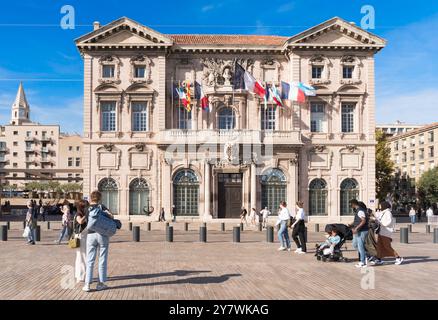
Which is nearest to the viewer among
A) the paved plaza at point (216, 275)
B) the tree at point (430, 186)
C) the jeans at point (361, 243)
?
the paved plaza at point (216, 275)

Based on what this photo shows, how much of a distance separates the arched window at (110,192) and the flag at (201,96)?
832 cm

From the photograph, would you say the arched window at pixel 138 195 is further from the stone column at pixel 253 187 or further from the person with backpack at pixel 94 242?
the person with backpack at pixel 94 242

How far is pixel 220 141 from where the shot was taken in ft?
113

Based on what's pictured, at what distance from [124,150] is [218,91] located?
7.83 m

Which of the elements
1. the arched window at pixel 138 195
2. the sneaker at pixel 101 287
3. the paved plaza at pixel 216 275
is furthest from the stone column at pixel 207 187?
the sneaker at pixel 101 287

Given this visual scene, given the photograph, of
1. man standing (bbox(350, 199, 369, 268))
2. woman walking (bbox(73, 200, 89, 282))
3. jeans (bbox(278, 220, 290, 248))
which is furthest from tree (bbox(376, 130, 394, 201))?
woman walking (bbox(73, 200, 89, 282))

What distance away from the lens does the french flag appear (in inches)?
1334

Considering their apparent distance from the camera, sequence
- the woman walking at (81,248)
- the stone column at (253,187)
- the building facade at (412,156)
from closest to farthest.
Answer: the woman walking at (81,248)
the stone column at (253,187)
the building facade at (412,156)

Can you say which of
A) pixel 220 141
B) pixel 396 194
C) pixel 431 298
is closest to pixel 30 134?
pixel 396 194

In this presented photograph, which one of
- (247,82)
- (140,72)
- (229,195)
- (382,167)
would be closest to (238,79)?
(247,82)

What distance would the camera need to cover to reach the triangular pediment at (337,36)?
3512 cm

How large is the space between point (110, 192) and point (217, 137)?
8.50 metres

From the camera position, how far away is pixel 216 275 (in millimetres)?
11461
